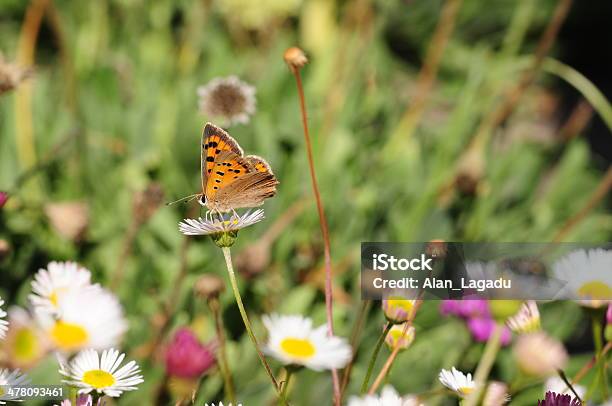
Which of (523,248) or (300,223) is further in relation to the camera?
(300,223)

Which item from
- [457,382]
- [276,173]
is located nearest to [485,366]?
[457,382]

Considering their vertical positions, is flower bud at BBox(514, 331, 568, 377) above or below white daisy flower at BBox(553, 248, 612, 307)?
below

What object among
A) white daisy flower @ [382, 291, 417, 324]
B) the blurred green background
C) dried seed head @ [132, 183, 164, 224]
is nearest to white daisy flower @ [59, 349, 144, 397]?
white daisy flower @ [382, 291, 417, 324]

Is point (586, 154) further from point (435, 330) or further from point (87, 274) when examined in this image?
point (87, 274)

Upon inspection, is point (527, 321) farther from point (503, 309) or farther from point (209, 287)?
point (209, 287)

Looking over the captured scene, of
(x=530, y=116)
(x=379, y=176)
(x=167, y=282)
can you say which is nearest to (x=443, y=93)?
(x=530, y=116)

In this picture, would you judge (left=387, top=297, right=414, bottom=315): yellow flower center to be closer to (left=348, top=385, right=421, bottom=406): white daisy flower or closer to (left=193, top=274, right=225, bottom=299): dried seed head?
(left=348, top=385, right=421, bottom=406): white daisy flower
